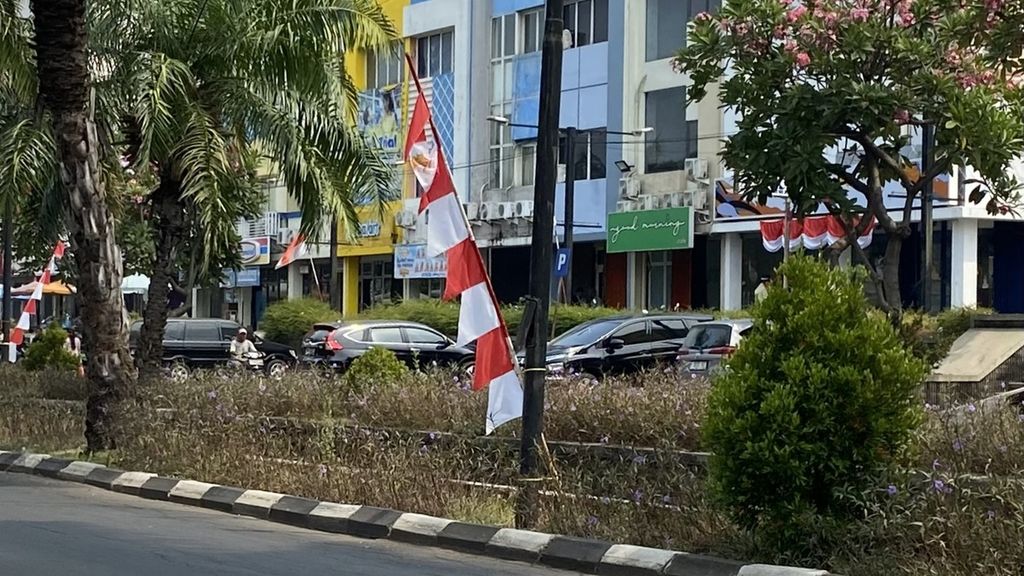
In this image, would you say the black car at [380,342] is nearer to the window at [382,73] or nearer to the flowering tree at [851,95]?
the flowering tree at [851,95]

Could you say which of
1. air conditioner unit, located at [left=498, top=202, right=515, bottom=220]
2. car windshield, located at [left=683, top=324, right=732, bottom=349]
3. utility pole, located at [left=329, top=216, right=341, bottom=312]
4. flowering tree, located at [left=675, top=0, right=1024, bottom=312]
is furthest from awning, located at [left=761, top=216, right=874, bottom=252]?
flowering tree, located at [left=675, top=0, right=1024, bottom=312]

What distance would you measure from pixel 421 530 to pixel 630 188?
27.9 m

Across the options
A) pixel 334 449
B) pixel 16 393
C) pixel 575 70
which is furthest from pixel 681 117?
pixel 334 449

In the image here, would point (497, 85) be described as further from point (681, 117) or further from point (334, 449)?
point (334, 449)

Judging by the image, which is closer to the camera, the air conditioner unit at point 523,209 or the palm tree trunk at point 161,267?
the palm tree trunk at point 161,267

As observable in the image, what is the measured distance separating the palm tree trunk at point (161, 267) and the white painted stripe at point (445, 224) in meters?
8.19

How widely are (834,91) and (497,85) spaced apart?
29888 millimetres

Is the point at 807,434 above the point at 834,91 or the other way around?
the other way around

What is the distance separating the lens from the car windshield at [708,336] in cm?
2243

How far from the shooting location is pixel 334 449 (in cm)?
1299

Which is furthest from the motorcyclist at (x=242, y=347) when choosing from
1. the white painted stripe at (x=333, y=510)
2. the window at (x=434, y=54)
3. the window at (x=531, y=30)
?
the white painted stripe at (x=333, y=510)

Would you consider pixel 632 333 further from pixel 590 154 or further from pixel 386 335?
pixel 590 154

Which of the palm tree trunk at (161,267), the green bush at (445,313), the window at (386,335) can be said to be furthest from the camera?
the green bush at (445,313)

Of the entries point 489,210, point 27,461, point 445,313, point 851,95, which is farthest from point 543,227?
point 489,210
